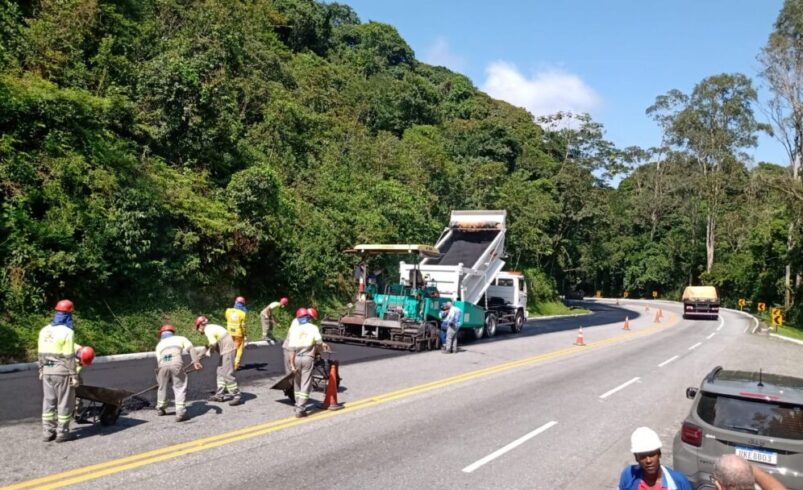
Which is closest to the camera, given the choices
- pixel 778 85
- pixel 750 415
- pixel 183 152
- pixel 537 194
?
pixel 750 415

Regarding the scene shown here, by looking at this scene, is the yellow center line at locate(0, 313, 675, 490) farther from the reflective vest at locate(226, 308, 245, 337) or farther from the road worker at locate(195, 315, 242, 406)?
the reflective vest at locate(226, 308, 245, 337)

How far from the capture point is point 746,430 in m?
5.82

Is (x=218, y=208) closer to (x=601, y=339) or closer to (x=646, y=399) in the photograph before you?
(x=646, y=399)

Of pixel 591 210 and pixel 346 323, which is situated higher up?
pixel 591 210

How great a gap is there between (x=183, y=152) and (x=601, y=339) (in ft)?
60.1

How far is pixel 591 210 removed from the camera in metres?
49.3

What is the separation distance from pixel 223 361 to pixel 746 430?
7878 millimetres

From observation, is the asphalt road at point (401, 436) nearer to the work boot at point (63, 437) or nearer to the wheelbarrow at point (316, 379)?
the work boot at point (63, 437)

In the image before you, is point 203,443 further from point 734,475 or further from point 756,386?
point 756,386

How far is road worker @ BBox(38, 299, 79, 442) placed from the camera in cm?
744

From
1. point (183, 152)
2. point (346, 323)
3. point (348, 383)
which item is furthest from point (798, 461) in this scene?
point (183, 152)

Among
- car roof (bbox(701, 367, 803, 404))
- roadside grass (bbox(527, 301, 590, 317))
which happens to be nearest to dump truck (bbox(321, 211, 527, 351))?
car roof (bbox(701, 367, 803, 404))

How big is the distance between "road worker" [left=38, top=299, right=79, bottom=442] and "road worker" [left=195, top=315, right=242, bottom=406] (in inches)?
99.4

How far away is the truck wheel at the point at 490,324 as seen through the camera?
23.0 meters
